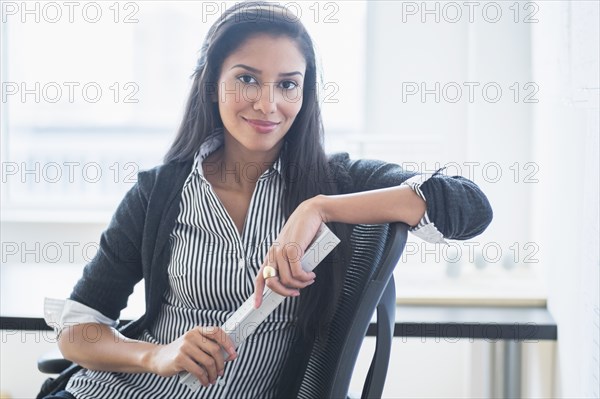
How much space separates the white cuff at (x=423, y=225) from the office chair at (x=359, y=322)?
0.18 feet

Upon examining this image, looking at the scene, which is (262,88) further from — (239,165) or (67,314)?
(67,314)

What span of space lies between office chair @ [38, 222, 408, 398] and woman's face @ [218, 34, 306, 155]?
256 mm

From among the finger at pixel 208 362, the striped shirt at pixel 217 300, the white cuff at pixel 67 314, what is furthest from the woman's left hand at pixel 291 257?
the white cuff at pixel 67 314

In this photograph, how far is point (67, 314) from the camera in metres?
1.40

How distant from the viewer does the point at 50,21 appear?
2646 mm

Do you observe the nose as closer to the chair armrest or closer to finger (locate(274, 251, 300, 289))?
finger (locate(274, 251, 300, 289))

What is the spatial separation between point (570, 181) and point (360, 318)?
84 cm

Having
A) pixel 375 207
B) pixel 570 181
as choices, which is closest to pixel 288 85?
pixel 375 207

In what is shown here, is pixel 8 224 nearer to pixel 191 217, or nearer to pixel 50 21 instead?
pixel 50 21

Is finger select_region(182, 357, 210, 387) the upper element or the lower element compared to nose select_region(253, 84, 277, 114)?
lower

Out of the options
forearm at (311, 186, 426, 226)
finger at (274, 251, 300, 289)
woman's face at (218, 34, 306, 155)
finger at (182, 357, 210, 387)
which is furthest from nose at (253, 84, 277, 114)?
finger at (182, 357, 210, 387)

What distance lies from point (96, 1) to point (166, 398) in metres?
1.65

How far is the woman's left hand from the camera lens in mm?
1104

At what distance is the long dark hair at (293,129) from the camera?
133cm
